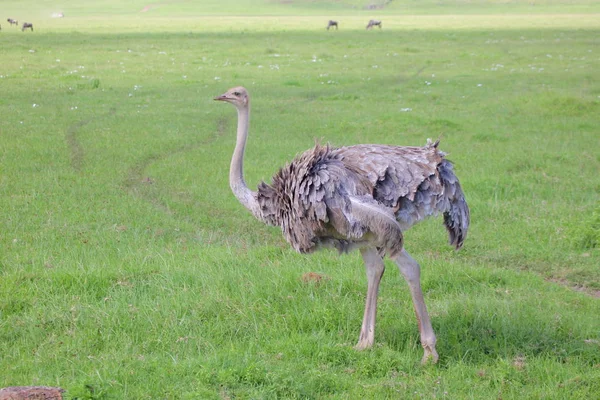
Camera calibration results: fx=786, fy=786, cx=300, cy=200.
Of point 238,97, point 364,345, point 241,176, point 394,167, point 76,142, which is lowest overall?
point 364,345

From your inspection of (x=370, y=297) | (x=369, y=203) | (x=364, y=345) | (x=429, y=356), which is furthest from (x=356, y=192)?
(x=429, y=356)

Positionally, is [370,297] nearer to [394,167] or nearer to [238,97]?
[394,167]

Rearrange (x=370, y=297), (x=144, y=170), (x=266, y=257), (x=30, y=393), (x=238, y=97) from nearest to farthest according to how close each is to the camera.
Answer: (x=30, y=393) → (x=370, y=297) → (x=238, y=97) → (x=266, y=257) → (x=144, y=170)

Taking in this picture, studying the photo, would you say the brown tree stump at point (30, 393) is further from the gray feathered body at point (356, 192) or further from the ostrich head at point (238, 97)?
the ostrich head at point (238, 97)

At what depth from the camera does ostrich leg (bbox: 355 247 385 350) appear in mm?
5551

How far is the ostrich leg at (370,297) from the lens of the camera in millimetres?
5551

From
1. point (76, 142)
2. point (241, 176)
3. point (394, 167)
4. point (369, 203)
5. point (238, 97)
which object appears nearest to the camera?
point (369, 203)

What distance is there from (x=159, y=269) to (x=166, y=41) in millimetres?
29931

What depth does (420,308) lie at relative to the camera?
537cm

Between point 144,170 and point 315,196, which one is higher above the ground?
point 315,196

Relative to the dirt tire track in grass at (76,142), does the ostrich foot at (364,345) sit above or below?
below

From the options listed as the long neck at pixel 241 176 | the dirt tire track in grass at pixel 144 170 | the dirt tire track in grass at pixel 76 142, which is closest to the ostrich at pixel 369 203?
the long neck at pixel 241 176

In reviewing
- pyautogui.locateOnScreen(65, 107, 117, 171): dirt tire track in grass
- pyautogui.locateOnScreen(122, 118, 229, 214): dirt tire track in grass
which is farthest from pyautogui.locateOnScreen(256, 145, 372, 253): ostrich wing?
pyautogui.locateOnScreen(65, 107, 117, 171): dirt tire track in grass

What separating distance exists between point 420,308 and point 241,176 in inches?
68.4
